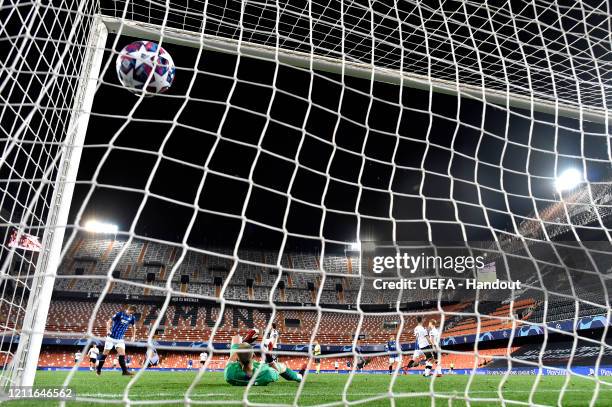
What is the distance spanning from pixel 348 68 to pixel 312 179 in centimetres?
1188

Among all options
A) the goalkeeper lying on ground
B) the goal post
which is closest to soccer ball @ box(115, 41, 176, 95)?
the goal post

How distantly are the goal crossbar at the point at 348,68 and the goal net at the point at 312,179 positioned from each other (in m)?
0.02

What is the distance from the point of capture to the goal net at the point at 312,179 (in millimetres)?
2775

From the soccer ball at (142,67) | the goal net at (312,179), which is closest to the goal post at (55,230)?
the goal net at (312,179)

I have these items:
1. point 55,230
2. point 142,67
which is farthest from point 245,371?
point 142,67

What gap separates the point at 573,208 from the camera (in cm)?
1652

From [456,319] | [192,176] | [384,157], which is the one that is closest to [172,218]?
[192,176]

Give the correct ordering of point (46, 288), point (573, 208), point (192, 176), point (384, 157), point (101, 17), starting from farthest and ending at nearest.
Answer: point (192, 176)
point (573, 208)
point (384, 157)
point (101, 17)
point (46, 288)

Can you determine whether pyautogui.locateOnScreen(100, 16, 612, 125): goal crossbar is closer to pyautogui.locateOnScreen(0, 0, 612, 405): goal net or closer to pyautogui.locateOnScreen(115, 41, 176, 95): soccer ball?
pyautogui.locateOnScreen(0, 0, 612, 405): goal net

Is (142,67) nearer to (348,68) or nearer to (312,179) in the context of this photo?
(348,68)

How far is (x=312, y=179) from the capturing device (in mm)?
15664

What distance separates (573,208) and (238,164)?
12.8 meters

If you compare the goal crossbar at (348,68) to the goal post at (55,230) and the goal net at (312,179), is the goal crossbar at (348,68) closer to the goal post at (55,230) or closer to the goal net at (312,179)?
the goal net at (312,179)

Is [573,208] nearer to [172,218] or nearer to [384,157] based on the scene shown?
[384,157]
